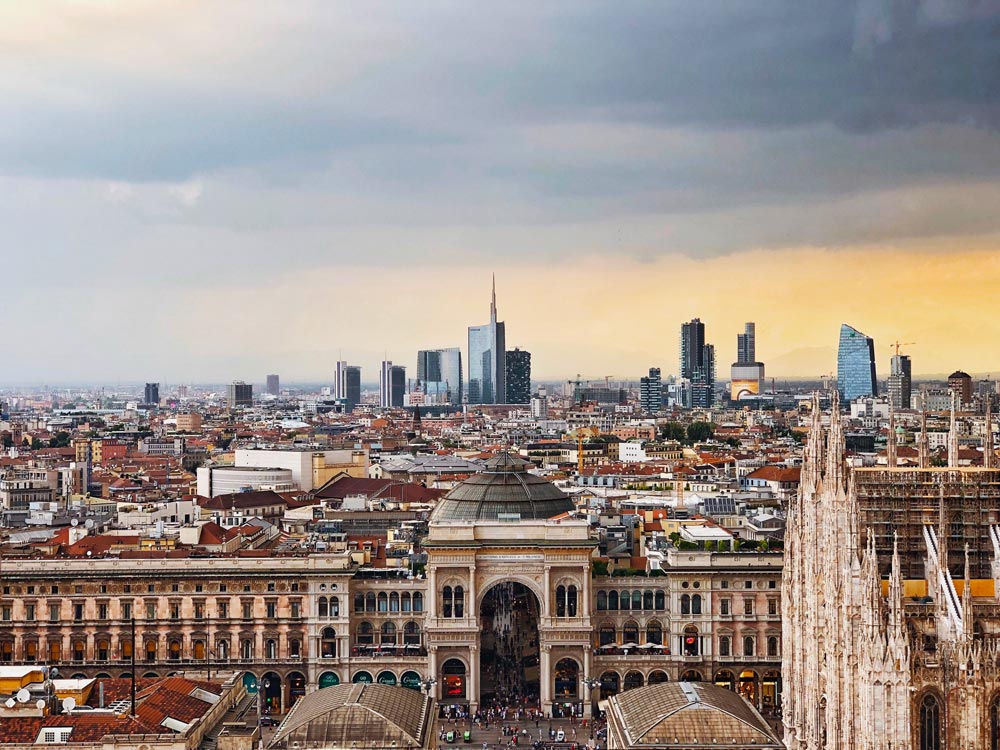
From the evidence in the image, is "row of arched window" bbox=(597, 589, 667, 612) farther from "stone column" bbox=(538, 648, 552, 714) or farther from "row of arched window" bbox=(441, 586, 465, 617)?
"row of arched window" bbox=(441, 586, 465, 617)

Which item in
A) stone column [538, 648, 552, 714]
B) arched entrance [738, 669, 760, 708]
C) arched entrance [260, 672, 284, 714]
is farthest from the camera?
arched entrance [738, 669, 760, 708]

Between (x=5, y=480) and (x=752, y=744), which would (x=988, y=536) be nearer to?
(x=752, y=744)

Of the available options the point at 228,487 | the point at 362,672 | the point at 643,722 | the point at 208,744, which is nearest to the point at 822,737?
the point at 643,722

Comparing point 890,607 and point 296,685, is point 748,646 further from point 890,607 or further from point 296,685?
point 890,607

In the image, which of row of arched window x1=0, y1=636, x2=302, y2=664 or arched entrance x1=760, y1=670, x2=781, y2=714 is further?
row of arched window x1=0, y1=636, x2=302, y2=664

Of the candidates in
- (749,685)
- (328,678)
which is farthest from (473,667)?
(749,685)

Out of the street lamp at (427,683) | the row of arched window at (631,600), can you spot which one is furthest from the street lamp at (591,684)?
the street lamp at (427,683)

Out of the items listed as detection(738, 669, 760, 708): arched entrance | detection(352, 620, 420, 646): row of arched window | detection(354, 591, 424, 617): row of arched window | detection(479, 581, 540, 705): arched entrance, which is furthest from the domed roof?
detection(738, 669, 760, 708): arched entrance
